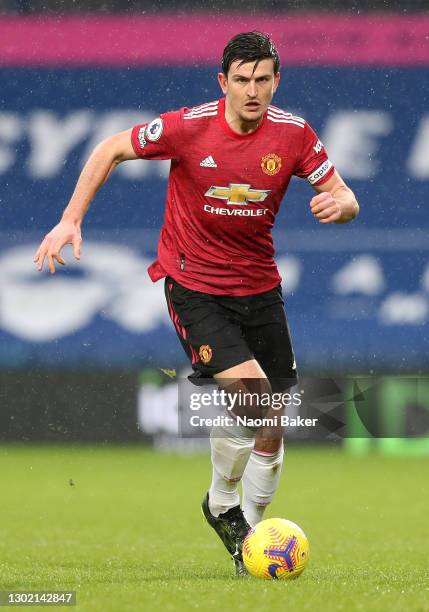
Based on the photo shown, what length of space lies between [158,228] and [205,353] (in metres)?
8.86

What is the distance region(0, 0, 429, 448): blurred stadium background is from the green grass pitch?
5.22 ft

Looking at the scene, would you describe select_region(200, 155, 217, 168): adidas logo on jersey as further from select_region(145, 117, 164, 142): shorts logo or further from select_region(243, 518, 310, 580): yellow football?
select_region(243, 518, 310, 580): yellow football

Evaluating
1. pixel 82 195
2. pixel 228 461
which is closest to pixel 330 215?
pixel 82 195

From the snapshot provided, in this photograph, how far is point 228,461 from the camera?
5.64 metres

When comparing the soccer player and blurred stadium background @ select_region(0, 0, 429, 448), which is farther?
blurred stadium background @ select_region(0, 0, 429, 448)

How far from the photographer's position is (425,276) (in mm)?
14203

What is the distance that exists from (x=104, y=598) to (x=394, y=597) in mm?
1072

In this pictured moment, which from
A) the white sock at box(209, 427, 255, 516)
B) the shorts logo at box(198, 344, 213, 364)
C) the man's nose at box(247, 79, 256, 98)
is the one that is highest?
the man's nose at box(247, 79, 256, 98)

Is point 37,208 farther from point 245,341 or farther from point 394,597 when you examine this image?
point 394,597

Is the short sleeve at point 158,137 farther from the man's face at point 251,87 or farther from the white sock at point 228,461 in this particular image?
the white sock at point 228,461

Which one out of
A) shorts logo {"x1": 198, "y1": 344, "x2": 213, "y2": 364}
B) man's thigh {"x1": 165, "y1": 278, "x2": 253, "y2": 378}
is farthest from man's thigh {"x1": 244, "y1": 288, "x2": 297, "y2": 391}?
shorts logo {"x1": 198, "y1": 344, "x2": 213, "y2": 364}

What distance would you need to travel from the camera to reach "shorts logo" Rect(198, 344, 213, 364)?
18.1ft

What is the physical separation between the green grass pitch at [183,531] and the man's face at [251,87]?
2.00m

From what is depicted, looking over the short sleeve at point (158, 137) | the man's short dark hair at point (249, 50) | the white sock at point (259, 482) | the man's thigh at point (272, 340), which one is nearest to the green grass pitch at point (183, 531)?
the white sock at point (259, 482)
